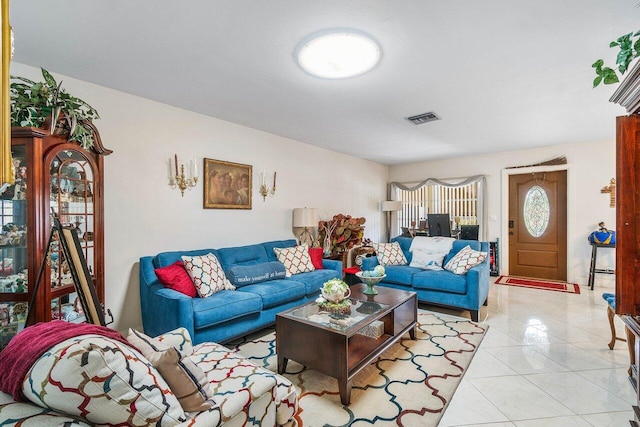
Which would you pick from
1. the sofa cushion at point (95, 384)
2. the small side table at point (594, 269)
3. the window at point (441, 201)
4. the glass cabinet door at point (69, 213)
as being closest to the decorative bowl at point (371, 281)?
the sofa cushion at point (95, 384)

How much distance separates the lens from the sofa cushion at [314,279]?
11.5 feet

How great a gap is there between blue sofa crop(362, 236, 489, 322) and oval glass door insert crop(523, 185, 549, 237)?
223 cm

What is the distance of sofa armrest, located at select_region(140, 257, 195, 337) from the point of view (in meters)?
2.40

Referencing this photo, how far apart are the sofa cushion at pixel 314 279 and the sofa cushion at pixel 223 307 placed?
71 centimetres

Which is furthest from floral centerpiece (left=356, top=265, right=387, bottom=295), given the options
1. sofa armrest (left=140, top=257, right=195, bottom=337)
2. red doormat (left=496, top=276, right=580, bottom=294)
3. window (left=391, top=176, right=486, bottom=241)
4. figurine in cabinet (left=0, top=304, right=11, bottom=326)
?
window (left=391, top=176, right=486, bottom=241)

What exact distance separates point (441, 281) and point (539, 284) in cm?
269

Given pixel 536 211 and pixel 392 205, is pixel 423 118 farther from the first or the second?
pixel 536 211

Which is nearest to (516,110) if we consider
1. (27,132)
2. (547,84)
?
(547,84)

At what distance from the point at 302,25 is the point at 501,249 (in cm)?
556

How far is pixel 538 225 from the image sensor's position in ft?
17.9

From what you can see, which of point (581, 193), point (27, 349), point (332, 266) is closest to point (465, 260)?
point (332, 266)

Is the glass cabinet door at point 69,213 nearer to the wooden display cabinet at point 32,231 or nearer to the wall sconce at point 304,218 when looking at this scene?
the wooden display cabinet at point 32,231

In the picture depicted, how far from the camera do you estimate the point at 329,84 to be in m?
2.72

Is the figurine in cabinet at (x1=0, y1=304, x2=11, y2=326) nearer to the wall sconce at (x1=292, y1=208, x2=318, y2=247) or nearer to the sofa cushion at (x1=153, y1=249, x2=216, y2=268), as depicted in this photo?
the sofa cushion at (x1=153, y1=249, x2=216, y2=268)
